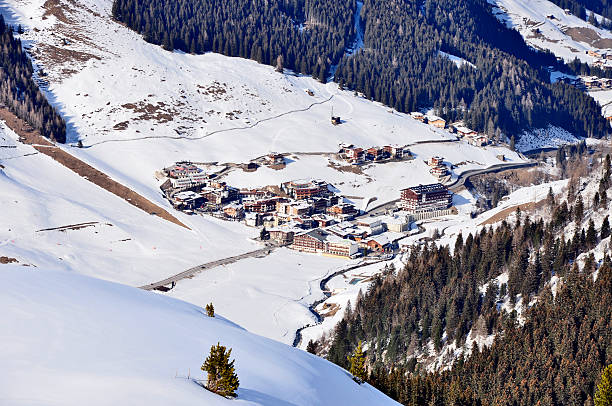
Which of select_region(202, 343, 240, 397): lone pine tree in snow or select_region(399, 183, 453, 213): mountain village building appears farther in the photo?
select_region(399, 183, 453, 213): mountain village building

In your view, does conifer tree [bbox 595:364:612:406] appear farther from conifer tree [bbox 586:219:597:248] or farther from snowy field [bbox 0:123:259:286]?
snowy field [bbox 0:123:259:286]

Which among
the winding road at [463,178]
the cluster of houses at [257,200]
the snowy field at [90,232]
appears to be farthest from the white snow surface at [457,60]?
the snowy field at [90,232]

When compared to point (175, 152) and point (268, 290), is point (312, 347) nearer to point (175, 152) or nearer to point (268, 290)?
point (268, 290)

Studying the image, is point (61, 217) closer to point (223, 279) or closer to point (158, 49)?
point (223, 279)

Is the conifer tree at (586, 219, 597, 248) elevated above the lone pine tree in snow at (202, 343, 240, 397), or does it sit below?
below

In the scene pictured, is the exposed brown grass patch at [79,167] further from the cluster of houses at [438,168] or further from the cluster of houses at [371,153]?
the cluster of houses at [438,168]

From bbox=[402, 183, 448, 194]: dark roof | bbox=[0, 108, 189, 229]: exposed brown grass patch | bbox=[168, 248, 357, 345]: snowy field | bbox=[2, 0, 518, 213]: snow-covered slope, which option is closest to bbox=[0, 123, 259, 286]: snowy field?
bbox=[0, 108, 189, 229]: exposed brown grass patch

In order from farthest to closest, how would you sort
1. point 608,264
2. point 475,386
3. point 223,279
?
point 223,279 → point 608,264 → point 475,386

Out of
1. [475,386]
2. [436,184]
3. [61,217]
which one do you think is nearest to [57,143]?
[61,217]
